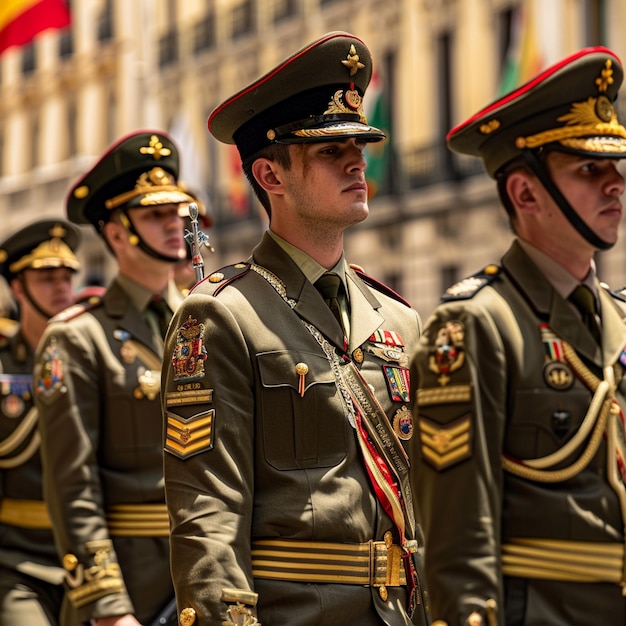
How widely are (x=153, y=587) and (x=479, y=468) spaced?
2639mm

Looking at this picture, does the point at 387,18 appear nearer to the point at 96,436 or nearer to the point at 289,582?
the point at 96,436

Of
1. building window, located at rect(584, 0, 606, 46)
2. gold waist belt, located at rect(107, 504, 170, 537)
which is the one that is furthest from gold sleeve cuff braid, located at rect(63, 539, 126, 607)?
building window, located at rect(584, 0, 606, 46)

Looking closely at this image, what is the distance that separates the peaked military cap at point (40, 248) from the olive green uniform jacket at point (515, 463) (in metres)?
→ 4.72

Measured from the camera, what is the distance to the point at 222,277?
5031 millimetres

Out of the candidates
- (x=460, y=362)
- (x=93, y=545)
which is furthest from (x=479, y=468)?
(x=93, y=545)

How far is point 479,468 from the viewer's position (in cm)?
452

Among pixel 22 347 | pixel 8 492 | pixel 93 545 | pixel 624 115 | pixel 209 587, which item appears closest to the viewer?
pixel 209 587

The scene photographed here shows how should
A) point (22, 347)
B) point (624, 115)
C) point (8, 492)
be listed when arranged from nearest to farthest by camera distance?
1. point (8, 492)
2. point (22, 347)
3. point (624, 115)

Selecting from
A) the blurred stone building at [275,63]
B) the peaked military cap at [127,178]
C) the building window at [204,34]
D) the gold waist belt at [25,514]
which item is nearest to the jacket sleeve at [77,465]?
the peaked military cap at [127,178]

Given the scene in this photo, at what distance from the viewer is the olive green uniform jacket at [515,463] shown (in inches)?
176

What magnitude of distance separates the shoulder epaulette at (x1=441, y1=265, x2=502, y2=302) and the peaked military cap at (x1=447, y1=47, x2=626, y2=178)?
1.15 ft

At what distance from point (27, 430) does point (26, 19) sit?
8821mm

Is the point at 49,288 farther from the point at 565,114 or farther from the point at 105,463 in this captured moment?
the point at 565,114

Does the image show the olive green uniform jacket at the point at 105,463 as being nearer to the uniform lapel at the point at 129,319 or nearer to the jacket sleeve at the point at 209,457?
the uniform lapel at the point at 129,319
